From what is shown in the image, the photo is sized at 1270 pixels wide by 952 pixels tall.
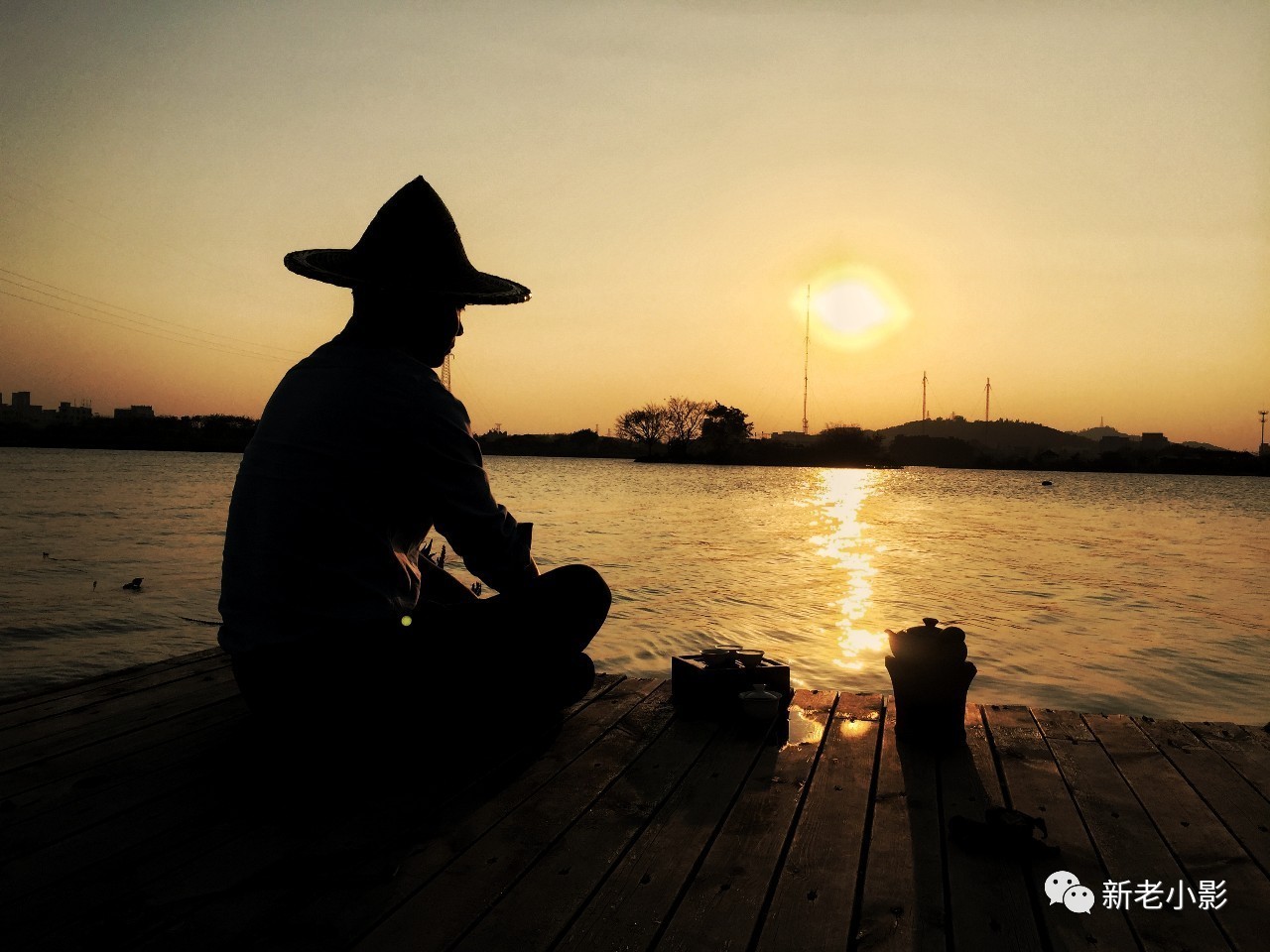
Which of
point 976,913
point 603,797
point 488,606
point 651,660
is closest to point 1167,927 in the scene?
point 976,913

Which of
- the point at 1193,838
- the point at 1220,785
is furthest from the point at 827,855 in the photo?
the point at 1220,785

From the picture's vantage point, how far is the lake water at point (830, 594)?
9195 mm

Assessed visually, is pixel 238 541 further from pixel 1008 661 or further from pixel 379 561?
pixel 1008 661

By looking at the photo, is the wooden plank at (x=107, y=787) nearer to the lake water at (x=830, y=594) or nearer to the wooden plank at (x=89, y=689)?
the wooden plank at (x=89, y=689)

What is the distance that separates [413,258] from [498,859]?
2003 mm

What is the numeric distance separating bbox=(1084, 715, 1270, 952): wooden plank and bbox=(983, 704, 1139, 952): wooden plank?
24 cm

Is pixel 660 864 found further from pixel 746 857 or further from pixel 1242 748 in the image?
pixel 1242 748

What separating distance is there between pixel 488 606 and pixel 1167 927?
2.31m

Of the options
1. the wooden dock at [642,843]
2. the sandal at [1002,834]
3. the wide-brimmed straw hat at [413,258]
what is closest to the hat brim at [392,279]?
the wide-brimmed straw hat at [413,258]

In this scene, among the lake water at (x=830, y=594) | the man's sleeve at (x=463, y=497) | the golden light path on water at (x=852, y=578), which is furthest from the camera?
the golden light path on water at (x=852, y=578)

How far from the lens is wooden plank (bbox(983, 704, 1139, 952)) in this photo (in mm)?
2168

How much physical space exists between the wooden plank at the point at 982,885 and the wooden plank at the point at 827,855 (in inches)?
10.8

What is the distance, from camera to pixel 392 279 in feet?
9.37

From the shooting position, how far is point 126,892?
7.34 feet
